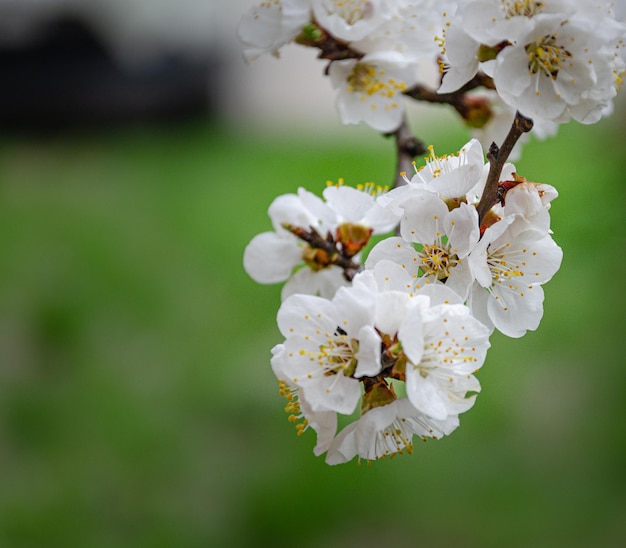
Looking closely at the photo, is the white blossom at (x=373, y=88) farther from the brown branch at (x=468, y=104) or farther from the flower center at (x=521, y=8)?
the flower center at (x=521, y=8)

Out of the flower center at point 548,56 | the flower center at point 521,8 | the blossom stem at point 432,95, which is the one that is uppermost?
the flower center at point 521,8

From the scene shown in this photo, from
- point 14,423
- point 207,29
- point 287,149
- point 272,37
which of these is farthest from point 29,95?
point 272,37

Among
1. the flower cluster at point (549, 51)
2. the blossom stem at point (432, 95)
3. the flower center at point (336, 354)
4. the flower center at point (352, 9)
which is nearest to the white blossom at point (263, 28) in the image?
the flower center at point (352, 9)

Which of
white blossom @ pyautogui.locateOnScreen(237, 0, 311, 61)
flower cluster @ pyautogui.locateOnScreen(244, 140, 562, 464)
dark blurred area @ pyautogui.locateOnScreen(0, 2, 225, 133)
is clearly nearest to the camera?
flower cluster @ pyautogui.locateOnScreen(244, 140, 562, 464)

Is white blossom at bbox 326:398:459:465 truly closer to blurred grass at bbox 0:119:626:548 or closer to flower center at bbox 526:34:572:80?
flower center at bbox 526:34:572:80

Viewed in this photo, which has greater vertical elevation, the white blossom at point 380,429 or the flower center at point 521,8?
the flower center at point 521,8

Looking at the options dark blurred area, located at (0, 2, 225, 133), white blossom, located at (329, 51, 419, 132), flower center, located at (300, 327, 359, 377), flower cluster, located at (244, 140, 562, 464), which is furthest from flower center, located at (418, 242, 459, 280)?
dark blurred area, located at (0, 2, 225, 133)
